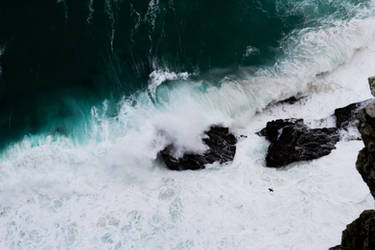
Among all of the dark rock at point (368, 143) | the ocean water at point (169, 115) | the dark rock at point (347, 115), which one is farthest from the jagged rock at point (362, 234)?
the dark rock at point (347, 115)

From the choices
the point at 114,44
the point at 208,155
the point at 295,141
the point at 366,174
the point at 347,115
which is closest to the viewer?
the point at 366,174

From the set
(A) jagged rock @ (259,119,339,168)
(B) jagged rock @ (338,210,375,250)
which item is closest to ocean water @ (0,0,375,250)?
(A) jagged rock @ (259,119,339,168)

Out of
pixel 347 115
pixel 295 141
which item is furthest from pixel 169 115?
pixel 347 115

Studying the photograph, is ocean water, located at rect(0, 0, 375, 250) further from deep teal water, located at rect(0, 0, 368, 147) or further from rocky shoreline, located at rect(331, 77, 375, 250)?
rocky shoreline, located at rect(331, 77, 375, 250)

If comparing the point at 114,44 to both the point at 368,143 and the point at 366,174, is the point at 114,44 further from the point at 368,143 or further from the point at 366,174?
the point at 366,174

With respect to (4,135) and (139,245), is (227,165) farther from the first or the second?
(4,135)

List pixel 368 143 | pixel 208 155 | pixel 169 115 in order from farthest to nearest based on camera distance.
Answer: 1. pixel 169 115
2. pixel 208 155
3. pixel 368 143

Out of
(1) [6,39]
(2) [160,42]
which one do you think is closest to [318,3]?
(2) [160,42]
